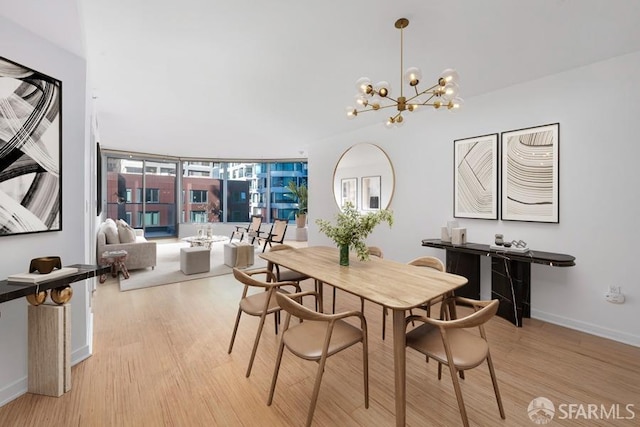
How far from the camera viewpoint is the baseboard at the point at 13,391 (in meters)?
1.74

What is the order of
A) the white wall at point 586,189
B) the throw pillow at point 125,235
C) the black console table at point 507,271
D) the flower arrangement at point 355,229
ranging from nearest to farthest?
the flower arrangement at point 355,229 → the white wall at point 586,189 → the black console table at point 507,271 → the throw pillow at point 125,235

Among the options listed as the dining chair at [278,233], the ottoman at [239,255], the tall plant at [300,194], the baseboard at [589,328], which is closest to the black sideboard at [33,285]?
the ottoman at [239,255]

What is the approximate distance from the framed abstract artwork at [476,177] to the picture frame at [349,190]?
1.84 m

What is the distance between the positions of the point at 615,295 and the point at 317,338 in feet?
9.55

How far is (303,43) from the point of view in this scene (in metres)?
2.54

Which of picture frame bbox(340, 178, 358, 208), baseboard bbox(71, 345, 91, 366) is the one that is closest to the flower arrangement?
baseboard bbox(71, 345, 91, 366)

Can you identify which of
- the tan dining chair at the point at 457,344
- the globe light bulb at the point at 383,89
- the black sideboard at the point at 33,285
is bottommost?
the tan dining chair at the point at 457,344

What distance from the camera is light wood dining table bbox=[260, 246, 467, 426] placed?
1501 mm

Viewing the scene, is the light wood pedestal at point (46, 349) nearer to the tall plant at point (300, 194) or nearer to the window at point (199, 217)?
the tall plant at point (300, 194)

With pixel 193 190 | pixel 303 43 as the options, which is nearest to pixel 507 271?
pixel 303 43

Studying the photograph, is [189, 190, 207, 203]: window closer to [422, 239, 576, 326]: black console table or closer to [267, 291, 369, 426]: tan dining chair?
[422, 239, 576, 326]: black console table

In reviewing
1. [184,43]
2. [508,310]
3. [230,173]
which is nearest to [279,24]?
[184,43]

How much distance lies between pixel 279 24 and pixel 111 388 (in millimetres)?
3004

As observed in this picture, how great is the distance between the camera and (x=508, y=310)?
299 centimetres
